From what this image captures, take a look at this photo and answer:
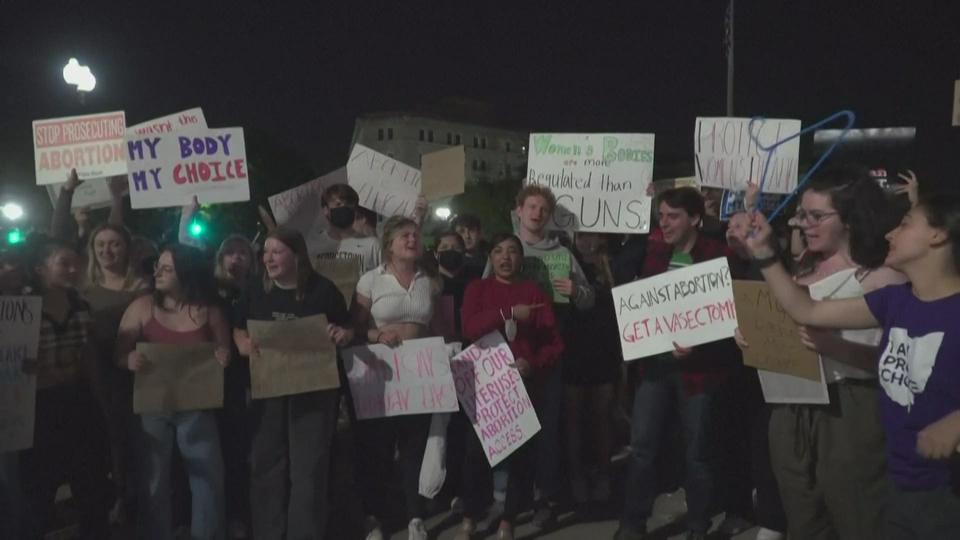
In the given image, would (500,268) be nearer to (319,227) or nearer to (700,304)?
(700,304)

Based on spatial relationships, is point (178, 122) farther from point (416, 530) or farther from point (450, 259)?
point (416, 530)

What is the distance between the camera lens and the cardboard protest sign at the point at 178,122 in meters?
6.68

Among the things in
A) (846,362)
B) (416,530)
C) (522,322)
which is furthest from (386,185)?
(846,362)

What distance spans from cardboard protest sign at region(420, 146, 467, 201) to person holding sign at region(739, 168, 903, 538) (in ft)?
10.4

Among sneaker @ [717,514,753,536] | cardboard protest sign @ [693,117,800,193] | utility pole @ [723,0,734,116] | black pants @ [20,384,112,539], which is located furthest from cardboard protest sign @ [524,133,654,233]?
utility pole @ [723,0,734,116]

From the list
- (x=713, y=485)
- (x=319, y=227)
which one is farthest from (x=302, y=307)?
(x=713, y=485)

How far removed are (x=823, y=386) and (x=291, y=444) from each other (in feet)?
9.50

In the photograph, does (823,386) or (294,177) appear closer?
(823,386)

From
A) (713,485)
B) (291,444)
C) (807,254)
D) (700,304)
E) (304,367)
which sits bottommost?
(713,485)

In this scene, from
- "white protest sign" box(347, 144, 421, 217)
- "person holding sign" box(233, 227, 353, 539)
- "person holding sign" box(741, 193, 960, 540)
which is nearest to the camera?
"person holding sign" box(741, 193, 960, 540)

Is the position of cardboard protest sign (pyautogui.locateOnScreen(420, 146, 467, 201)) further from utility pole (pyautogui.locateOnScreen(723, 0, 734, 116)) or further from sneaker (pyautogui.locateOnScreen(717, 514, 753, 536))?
utility pole (pyautogui.locateOnScreen(723, 0, 734, 116))

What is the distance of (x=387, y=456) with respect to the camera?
5.45 metres

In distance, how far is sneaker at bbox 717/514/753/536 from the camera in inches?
217

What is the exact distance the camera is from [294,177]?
144ft
